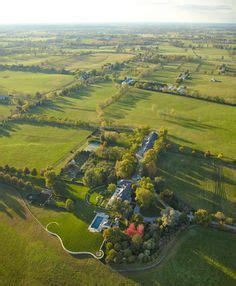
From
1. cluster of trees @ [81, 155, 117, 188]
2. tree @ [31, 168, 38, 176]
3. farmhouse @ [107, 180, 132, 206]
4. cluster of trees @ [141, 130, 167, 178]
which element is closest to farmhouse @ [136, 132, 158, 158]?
cluster of trees @ [141, 130, 167, 178]

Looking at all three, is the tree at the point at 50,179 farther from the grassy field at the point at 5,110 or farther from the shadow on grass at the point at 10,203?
the grassy field at the point at 5,110

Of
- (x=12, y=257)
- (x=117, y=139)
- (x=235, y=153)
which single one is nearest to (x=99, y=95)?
(x=117, y=139)

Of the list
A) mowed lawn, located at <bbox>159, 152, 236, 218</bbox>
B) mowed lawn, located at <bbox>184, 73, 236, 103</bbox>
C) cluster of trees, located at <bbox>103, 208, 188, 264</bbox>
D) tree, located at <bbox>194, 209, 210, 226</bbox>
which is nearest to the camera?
cluster of trees, located at <bbox>103, 208, 188, 264</bbox>

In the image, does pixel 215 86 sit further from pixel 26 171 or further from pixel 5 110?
pixel 26 171

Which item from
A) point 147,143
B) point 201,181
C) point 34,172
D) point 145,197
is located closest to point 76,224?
point 145,197

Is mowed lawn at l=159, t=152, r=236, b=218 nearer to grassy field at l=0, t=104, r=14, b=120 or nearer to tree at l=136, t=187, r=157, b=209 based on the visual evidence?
tree at l=136, t=187, r=157, b=209

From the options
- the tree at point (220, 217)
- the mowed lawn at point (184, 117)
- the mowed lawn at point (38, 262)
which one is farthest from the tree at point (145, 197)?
the mowed lawn at point (184, 117)
